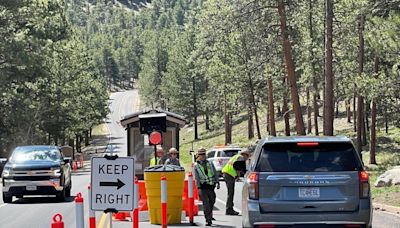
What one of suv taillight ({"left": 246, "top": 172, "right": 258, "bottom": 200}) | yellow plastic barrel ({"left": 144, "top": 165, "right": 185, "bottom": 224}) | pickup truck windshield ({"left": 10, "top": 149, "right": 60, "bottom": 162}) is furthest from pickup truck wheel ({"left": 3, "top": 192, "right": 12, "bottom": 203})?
suv taillight ({"left": 246, "top": 172, "right": 258, "bottom": 200})

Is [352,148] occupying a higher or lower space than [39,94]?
lower

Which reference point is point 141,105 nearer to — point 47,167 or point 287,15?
point 287,15

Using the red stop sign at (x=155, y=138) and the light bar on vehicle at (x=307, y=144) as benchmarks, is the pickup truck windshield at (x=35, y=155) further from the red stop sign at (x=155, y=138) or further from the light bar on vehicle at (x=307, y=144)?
the light bar on vehicle at (x=307, y=144)

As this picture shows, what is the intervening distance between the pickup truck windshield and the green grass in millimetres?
10070

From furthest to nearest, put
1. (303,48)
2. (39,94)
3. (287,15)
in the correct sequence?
(39,94) < (303,48) < (287,15)

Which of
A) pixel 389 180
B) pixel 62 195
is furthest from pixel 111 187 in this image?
pixel 389 180

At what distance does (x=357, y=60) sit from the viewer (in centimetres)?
4053

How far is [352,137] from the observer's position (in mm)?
48156

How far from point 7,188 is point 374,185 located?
12050 mm

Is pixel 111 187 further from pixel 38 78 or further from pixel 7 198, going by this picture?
pixel 38 78

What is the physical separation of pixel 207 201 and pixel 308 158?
5.33 metres

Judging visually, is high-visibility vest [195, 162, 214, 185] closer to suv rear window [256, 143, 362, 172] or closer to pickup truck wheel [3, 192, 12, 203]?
suv rear window [256, 143, 362, 172]

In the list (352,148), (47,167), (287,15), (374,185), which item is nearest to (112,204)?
(352,148)

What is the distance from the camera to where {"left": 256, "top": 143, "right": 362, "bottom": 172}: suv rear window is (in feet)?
35.8
